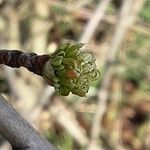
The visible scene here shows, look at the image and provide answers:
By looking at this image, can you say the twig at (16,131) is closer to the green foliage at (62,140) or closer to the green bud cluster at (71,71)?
the green bud cluster at (71,71)

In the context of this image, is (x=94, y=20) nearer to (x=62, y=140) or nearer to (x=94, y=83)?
(x=94, y=83)

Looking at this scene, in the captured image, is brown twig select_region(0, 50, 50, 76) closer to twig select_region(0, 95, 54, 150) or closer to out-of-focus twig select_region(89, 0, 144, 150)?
twig select_region(0, 95, 54, 150)

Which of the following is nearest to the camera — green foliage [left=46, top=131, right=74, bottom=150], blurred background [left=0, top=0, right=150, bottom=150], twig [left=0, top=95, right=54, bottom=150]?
twig [left=0, top=95, right=54, bottom=150]

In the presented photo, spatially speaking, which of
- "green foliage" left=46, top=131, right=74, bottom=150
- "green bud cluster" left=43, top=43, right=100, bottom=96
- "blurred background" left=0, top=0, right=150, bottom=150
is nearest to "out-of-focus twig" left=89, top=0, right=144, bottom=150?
"blurred background" left=0, top=0, right=150, bottom=150

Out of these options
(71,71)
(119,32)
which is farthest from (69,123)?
Answer: (71,71)

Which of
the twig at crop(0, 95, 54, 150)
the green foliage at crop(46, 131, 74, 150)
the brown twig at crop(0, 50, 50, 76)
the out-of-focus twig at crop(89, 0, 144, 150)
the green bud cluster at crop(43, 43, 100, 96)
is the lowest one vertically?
the green foliage at crop(46, 131, 74, 150)
